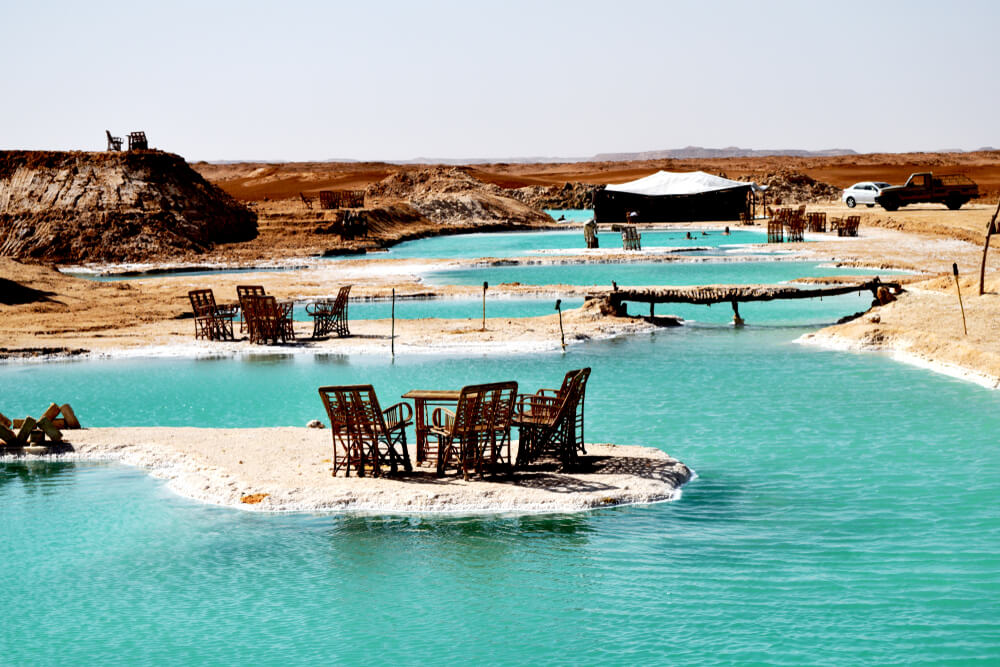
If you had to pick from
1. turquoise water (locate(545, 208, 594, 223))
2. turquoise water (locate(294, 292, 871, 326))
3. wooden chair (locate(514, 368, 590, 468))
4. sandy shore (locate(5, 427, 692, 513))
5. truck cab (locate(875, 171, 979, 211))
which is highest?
truck cab (locate(875, 171, 979, 211))

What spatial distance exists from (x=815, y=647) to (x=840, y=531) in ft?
9.76

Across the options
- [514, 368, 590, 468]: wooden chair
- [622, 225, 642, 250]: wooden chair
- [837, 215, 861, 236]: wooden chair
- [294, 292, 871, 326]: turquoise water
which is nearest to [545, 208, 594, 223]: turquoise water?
[837, 215, 861, 236]: wooden chair

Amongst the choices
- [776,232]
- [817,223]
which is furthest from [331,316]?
[817,223]

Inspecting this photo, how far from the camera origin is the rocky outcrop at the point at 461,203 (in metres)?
81.9

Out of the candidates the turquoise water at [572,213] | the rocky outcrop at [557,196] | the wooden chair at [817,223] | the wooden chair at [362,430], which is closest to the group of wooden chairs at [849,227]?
the wooden chair at [817,223]

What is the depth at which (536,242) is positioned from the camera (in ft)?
216

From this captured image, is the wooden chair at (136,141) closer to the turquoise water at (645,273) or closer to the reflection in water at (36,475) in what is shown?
the turquoise water at (645,273)

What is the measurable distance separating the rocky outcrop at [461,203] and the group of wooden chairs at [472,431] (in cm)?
6734

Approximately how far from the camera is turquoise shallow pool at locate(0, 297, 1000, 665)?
9430 mm

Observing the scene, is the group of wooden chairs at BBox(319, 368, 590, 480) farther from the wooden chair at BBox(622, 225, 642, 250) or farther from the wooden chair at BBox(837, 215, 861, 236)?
the wooden chair at BBox(837, 215, 861, 236)

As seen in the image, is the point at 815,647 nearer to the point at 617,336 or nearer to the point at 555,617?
the point at 555,617

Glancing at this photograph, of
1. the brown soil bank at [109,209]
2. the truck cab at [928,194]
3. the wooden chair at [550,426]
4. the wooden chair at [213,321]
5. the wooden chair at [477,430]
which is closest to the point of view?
the wooden chair at [477,430]

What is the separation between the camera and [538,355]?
24.5 meters

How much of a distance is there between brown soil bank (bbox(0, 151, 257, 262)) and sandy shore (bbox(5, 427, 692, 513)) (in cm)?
4142
